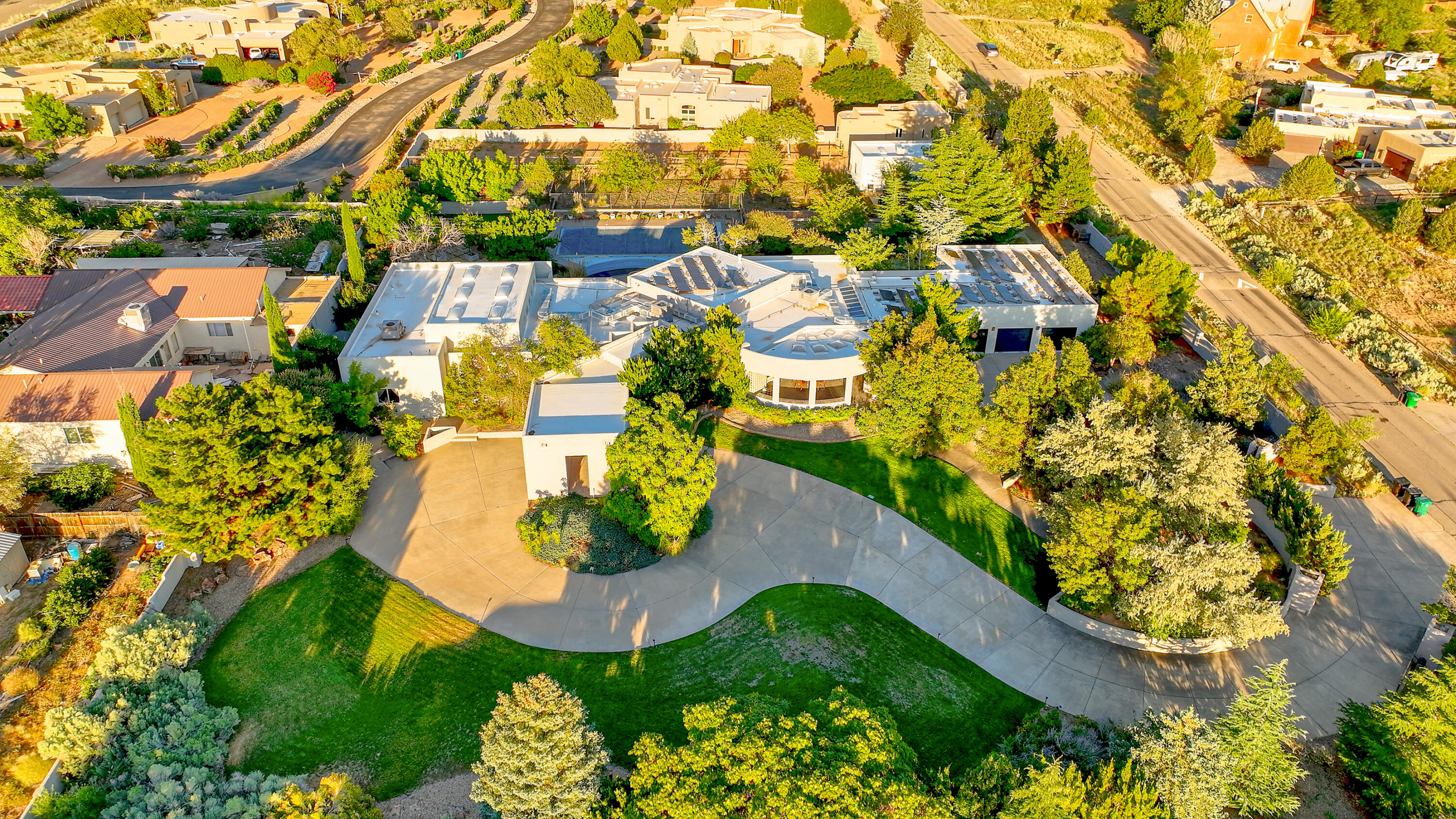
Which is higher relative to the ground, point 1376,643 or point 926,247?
point 926,247

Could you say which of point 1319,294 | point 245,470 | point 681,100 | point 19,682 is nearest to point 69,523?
point 19,682

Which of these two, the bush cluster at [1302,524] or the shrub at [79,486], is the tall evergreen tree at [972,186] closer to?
the bush cluster at [1302,524]

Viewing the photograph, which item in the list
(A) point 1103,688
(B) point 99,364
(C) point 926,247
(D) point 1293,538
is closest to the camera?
(A) point 1103,688

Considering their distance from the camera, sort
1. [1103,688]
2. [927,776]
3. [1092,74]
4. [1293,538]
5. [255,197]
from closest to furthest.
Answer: [927,776] < [1103,688] < [1293,538] < [255,197] < [1092,74]

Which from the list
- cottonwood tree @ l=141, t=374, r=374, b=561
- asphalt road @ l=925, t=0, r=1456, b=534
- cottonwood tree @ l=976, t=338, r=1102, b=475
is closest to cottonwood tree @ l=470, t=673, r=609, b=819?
cottonwood tree @ l=141, t=374, r=374, b=561

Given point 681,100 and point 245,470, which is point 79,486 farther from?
point 681,100

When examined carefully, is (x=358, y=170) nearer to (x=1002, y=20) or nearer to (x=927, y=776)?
(x=927, y=776)

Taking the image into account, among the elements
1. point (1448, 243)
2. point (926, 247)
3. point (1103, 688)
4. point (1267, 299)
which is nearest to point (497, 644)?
point (1103, 688)
